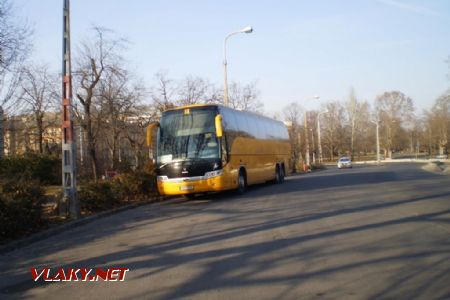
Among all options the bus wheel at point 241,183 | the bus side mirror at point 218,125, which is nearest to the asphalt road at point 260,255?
the bus side mirror at point 218,125

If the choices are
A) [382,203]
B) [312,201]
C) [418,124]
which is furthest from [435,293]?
[418,124]

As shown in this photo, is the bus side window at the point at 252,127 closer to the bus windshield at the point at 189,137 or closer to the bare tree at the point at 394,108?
the bus windshield at the point at 189,137

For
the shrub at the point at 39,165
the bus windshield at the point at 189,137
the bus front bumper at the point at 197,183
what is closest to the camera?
the bus front bumper at the point at 197,183

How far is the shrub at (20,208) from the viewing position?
9.95 metres

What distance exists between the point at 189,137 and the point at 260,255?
33.8 feet

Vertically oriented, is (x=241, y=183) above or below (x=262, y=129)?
below

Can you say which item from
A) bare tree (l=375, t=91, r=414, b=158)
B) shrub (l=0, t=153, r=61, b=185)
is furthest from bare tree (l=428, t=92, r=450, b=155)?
shrub (l=0, t=153, r=61, b=185)

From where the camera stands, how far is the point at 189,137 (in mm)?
17250

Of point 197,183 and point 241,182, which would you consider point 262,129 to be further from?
point 197,183

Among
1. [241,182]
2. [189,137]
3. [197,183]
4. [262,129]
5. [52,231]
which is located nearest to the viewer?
[52,231]

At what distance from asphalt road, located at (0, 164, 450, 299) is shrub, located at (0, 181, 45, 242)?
758mm

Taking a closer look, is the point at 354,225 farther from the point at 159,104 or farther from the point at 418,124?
the point at 418,124

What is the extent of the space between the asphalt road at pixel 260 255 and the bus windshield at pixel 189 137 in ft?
13.6

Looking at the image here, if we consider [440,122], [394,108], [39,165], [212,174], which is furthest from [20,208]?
[394,108]
